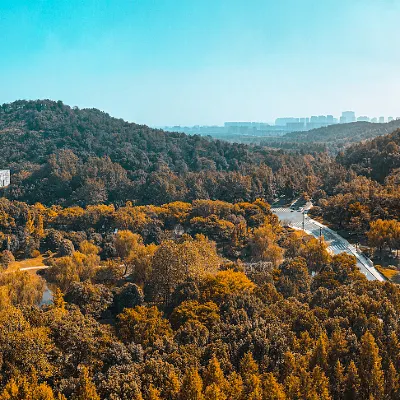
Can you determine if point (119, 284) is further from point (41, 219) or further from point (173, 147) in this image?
point (173, 147)

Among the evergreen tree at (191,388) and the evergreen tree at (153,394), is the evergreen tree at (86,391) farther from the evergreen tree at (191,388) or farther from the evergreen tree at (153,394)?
the evergreen tree at (191,388)

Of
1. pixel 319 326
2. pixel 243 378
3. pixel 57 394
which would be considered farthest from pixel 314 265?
pixel 57 394

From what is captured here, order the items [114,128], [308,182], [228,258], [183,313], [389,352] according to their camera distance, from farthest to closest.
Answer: [114,128] < [308,182] < [228,258] < [183,313] < [389,352]

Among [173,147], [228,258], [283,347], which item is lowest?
[228,258]

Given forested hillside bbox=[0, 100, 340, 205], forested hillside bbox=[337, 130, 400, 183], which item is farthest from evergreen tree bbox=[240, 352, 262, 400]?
forested hillside bbox=[0, 100, 340, 205]

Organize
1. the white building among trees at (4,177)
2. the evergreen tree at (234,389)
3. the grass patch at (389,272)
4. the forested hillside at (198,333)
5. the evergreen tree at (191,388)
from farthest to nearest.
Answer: the white building among trees at (4,177) < the grass patch at (389,272) < the forested hillside at (198,333) < the evergreen tree at (234,389) < the evergreen tree at (191,388)

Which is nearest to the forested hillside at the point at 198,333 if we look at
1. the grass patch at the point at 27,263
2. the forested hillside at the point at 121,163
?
the grass patch at the point at 27,263

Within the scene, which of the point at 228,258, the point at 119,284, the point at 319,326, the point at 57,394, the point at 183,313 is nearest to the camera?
the point at 57,394
